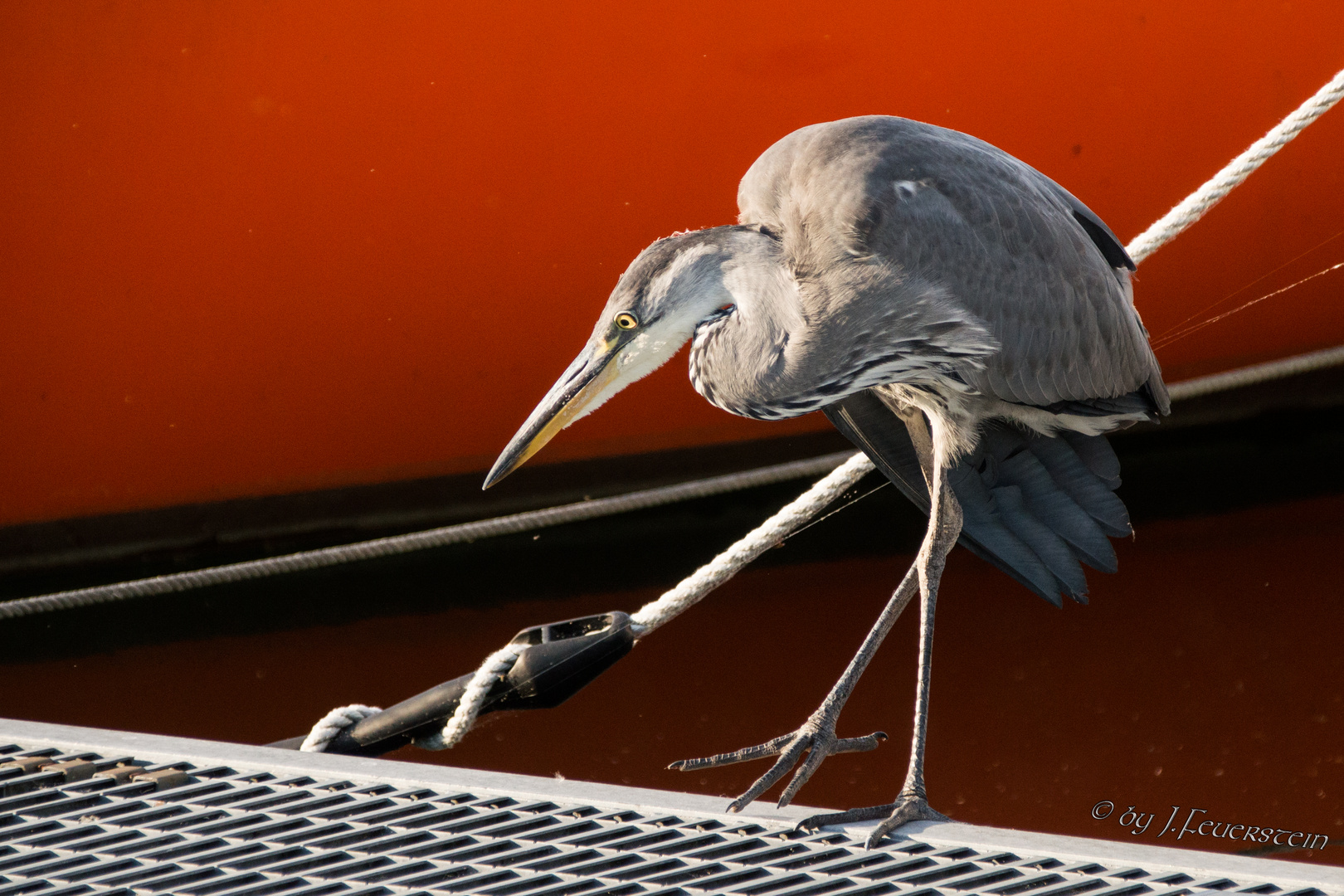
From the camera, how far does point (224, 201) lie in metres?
2.87

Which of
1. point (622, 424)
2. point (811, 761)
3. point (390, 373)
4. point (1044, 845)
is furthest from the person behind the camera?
point (622, 424)

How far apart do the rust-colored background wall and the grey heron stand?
1.21 meters

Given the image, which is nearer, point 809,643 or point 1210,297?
point 809,643

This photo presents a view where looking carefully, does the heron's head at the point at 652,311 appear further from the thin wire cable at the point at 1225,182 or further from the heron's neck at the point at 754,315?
the thin wire cable at the point at 1225,182

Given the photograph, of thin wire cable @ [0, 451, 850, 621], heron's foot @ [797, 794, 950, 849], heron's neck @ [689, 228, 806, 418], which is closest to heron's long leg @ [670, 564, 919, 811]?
heron's foot @ [797, 794, 950, 849]

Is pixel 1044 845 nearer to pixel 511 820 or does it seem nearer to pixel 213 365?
pixel 511 820

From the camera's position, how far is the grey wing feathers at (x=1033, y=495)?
1.99 meters

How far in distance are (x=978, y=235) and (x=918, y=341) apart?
183 millimetres

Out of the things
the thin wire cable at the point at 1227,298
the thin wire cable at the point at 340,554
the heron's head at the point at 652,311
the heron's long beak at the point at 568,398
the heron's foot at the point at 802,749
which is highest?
the heron's head at the point at 652,311

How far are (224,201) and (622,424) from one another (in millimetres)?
1106

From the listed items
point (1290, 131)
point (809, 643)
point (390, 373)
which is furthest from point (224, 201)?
point (1290, 131)

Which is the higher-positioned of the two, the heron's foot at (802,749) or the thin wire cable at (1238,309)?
the thin wire cable at (1238,309)

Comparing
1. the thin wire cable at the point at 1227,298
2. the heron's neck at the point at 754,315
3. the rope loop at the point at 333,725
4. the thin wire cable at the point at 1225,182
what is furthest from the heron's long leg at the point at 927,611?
the thin wire cable at the point at 1227,298

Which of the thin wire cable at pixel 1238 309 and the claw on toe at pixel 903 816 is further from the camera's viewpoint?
the thin wire cable at pixel 1238 309
